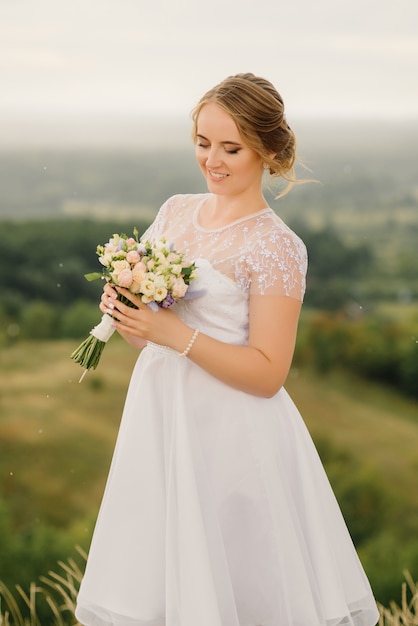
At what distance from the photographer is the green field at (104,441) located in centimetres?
473

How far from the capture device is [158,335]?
201cm

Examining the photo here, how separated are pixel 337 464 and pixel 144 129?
78.2 inches

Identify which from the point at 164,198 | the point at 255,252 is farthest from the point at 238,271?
the point at 164,198

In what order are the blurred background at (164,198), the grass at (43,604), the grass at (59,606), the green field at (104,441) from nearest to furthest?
the grass at (59,606) < the grass at (43,604) < the blurred background at (164,198) < the green field at (104,441)

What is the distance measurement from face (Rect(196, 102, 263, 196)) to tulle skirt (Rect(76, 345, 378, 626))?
0.43 metres

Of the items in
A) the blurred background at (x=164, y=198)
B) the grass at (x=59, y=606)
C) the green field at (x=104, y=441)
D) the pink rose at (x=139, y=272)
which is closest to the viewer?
the pink rose at (x=139, y=272)

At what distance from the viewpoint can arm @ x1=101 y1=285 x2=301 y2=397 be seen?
6.60 feet

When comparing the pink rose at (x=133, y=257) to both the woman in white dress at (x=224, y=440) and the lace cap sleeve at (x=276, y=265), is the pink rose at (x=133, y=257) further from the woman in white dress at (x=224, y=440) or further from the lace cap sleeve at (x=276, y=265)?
the lace cap sleeve at (x=276, y=265)

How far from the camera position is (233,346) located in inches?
80.0

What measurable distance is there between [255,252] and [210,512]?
0.61 meters

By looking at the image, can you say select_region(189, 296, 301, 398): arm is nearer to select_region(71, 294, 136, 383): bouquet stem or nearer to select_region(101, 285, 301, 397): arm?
select_region(101, 285, 301, 397): arm

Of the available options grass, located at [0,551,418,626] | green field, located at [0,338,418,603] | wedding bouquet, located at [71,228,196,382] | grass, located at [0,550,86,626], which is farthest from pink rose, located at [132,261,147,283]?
green field, located at [0,338,418,603]

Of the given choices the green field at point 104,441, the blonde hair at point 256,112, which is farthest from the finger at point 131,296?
the green field at point 104,441

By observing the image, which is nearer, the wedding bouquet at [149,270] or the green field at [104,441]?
the wedding bouquet at [149,270]
